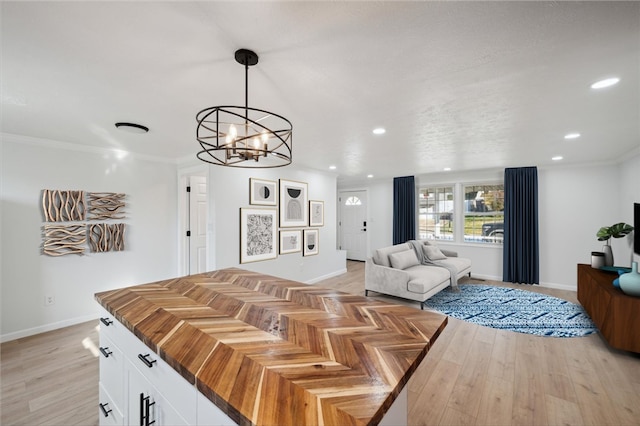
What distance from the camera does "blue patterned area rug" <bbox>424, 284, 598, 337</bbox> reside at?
3.22 m

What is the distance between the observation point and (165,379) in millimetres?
1035

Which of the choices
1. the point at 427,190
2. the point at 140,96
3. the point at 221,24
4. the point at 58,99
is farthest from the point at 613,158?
the point at 58,99

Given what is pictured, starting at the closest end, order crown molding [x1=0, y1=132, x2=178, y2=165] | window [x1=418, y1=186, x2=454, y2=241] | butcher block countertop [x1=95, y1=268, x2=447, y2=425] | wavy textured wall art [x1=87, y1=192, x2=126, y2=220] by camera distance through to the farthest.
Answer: butcher block countertop [x1=95, y1=268, x2=447, y2=425], crown molding [x1=0, y1=132, x2=178, y2=165], wavy textured wall art [x1=87, y1=192, x2=126, y2=220], window [x1=418, y1=186, x2=454, y2=241]

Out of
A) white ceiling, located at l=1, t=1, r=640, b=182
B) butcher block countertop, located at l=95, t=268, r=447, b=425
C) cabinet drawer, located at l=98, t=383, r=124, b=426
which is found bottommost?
cabinet drawer, located at l=98, t=383, r=124, b=426

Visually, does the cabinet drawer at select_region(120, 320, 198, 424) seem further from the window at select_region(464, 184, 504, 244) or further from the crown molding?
the window at select_region(464, 184, 504, 244)

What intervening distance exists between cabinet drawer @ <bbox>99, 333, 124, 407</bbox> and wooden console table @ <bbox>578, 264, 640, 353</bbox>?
4059mm

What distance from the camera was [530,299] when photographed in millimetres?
4242

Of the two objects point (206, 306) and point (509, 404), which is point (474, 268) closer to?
point (509, 404)

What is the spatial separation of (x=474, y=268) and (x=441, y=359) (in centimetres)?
384

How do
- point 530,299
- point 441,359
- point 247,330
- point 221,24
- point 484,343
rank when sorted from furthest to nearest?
point 530,299
point 484,343
point 441,359
point 221,24
point 247,330

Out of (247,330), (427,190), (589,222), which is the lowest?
(247,330)

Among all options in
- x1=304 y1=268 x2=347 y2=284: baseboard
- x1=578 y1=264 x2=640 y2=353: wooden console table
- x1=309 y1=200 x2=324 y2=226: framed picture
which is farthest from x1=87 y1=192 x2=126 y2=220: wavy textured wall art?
x1=578 y1=264 x2=640 y2=353: wooden console table

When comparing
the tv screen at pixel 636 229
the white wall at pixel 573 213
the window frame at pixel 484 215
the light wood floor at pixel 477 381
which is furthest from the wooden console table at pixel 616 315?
the window frame at pixel 484 215

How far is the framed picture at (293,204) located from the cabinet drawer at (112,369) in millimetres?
3201
